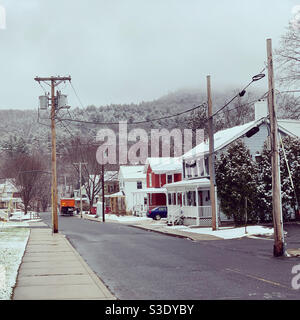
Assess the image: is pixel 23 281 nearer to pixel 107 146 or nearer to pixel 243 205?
pixel 243 205

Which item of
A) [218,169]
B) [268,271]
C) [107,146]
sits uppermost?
[107,146]

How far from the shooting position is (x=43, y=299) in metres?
9.48

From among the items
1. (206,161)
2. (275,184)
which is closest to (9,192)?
(206,161)

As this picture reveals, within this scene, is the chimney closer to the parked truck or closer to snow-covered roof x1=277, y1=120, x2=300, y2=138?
snow-covered roof x1=277, y1=120, x2=300, y2=138

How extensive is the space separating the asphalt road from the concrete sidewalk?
42 centimetres

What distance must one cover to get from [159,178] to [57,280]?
44.9 m

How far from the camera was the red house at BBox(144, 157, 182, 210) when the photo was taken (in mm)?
54719

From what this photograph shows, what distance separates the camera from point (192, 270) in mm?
13688

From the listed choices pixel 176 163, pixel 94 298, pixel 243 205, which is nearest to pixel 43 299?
pixel 94 298

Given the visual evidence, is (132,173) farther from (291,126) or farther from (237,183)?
(237,183)

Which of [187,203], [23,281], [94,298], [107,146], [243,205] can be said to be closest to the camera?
[94,298]

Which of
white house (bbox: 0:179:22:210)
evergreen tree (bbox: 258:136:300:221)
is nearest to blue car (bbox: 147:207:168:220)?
white house (bbox: 0:179:22:210)

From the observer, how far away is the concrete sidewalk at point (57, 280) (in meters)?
9.81

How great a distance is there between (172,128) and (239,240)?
195 feet
